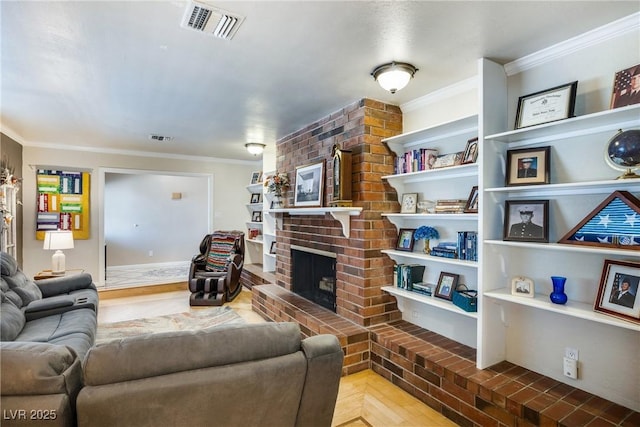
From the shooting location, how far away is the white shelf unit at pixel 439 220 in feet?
8.48

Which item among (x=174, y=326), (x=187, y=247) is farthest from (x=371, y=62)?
(x=187, y=247)

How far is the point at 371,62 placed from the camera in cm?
228

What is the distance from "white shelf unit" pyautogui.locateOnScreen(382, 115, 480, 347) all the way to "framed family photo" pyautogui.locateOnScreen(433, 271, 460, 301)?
0.18 ft

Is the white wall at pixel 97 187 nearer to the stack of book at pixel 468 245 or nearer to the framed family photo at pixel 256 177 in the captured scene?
the framed family photo at pixel 256 177

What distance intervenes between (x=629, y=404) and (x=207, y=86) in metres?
3.45

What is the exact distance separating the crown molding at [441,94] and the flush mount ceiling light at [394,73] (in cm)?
50

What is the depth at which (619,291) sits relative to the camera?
1.75 meters

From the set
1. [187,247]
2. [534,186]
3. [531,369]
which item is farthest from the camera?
[187,247]

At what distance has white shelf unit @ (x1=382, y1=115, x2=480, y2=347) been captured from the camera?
2.59 m

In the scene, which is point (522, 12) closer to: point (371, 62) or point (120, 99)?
point (371, 62)

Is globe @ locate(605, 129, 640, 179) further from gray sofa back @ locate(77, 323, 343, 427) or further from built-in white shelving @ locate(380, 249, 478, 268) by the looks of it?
gray sofa back @ locate(77, 323, 343, 427)

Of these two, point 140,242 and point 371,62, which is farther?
point 140,242

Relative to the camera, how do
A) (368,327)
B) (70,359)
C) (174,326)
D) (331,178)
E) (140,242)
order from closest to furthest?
(70,359)
(368,327)
(331,178)
(174,326)
(140,242)

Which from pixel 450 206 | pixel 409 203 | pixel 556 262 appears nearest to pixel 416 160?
pixel 409 203
